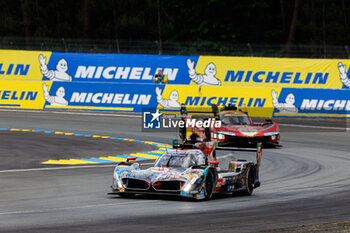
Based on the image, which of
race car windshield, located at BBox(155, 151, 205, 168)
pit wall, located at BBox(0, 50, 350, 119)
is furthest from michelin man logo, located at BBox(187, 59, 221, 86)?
race car windshield, located at BBox(155, 151, 205, 168)

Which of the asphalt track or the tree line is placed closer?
the asphalt track

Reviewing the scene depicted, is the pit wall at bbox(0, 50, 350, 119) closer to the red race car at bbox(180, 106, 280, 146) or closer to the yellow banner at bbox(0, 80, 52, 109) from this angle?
the yellow banner at bbox(0, 80, 52, 109)

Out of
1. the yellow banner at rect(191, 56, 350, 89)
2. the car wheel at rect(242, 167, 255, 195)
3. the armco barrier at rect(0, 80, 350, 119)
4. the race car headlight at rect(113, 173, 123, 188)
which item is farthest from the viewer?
the yellow banner at rect(191, 56, 350, 89)

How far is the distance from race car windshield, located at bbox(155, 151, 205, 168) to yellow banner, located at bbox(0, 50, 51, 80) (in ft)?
76.0

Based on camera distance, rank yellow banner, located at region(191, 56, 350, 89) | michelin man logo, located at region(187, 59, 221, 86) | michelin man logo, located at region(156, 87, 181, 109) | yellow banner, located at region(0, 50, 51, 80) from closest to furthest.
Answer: yellow banner, located at region(191, 56, 350, 89) < michelin man logo, located at region(156, 87, 181, 109) < michelin man logo, located at region(187, 59, 221, 86) < yellow banner, located at region(0, 50, 51, 80)

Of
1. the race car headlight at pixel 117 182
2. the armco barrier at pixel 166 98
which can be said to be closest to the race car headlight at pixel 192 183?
the race car headlight at pixel 117 182

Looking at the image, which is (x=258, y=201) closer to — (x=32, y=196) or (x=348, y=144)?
(x=32, y=196)

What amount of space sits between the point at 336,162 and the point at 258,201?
8013 mm

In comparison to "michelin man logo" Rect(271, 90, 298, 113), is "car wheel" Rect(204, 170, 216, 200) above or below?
below

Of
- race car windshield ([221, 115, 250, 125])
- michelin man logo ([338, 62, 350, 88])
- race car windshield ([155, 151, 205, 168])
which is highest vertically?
michelin man logo ([338, 62, 350, 88])

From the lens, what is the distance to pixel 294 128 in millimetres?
30922

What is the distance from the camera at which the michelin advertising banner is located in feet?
111

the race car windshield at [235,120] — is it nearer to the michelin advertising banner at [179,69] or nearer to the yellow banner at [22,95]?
the michelin advertising banner at [179,69]

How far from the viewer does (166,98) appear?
34.5 metres
